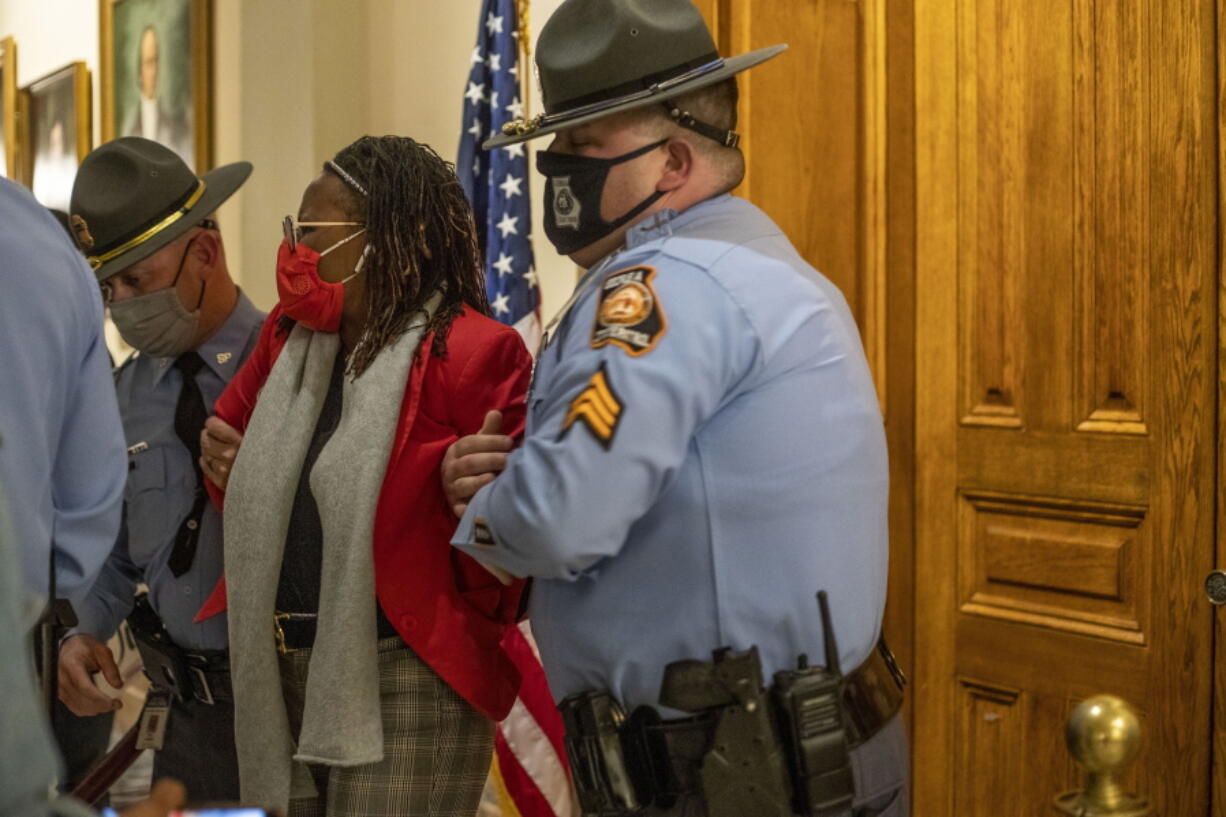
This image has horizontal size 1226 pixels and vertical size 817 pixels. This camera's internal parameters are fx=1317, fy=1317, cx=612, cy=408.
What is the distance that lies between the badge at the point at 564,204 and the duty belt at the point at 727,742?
66 cm

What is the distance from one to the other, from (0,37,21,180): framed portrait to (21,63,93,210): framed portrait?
10 cm

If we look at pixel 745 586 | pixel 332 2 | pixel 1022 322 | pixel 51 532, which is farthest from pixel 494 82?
pixel 745 586

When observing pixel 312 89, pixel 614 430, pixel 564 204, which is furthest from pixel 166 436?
pixel 312 89

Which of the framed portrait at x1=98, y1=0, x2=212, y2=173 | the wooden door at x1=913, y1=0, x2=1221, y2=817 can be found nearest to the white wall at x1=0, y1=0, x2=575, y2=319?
the framed portrait at x1=98, y1=0, x2=212, y2=173

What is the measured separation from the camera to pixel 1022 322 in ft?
8.63

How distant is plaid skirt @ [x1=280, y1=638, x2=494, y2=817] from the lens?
1994 millimetres

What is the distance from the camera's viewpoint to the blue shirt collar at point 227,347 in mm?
2564

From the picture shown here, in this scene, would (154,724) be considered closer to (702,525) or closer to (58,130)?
(702,525)

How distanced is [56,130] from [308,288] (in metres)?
4.57

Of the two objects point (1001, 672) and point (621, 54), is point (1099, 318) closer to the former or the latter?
point (1001, 672)

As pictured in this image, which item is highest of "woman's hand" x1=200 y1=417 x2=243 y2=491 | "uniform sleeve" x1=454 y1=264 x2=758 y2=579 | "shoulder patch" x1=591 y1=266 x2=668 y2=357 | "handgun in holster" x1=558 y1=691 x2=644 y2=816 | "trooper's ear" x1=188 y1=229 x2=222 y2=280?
"trooper's ear" x1=188 y1=229 x2=222 y2=280

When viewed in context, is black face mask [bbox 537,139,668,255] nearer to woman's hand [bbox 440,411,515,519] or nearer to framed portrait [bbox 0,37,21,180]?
woman's hand [bbox 440,411,515,519]

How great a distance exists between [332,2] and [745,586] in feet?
10.7

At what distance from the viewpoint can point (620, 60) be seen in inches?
71.0
